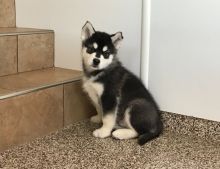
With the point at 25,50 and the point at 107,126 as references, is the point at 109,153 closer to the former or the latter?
the point at 107,126

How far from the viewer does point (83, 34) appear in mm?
1714

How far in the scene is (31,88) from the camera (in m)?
1.66

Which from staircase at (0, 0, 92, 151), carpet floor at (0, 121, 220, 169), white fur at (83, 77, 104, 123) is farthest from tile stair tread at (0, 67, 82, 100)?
carpet floor at (0, 121, 220, 169)

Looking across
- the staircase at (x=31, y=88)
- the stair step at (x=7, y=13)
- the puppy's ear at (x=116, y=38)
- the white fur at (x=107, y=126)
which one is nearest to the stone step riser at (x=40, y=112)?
the staircase at (x=31, y=88)

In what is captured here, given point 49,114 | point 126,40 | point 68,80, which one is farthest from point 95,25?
point 49,114

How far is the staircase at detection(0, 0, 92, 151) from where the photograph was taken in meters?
1.57

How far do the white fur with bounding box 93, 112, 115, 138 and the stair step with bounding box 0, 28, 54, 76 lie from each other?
0.65 metres

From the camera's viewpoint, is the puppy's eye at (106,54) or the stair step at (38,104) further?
the puppy's eye at (106,54)

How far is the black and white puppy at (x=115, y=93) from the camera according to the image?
1654 millimetres

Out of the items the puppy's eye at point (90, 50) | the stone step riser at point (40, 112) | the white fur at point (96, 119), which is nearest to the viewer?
the stone step riser at point (40, 112)

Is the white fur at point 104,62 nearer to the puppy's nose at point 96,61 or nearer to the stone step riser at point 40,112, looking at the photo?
the puppy's nose at point 96,61

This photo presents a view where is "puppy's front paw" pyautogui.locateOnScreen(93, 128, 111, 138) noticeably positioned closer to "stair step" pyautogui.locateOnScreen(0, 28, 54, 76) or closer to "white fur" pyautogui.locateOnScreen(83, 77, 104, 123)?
"white fur" pyautogui.locateOnScreen(83, 77, 104, 123)

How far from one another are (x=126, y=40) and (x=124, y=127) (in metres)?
0.47

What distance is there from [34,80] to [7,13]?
666mm
